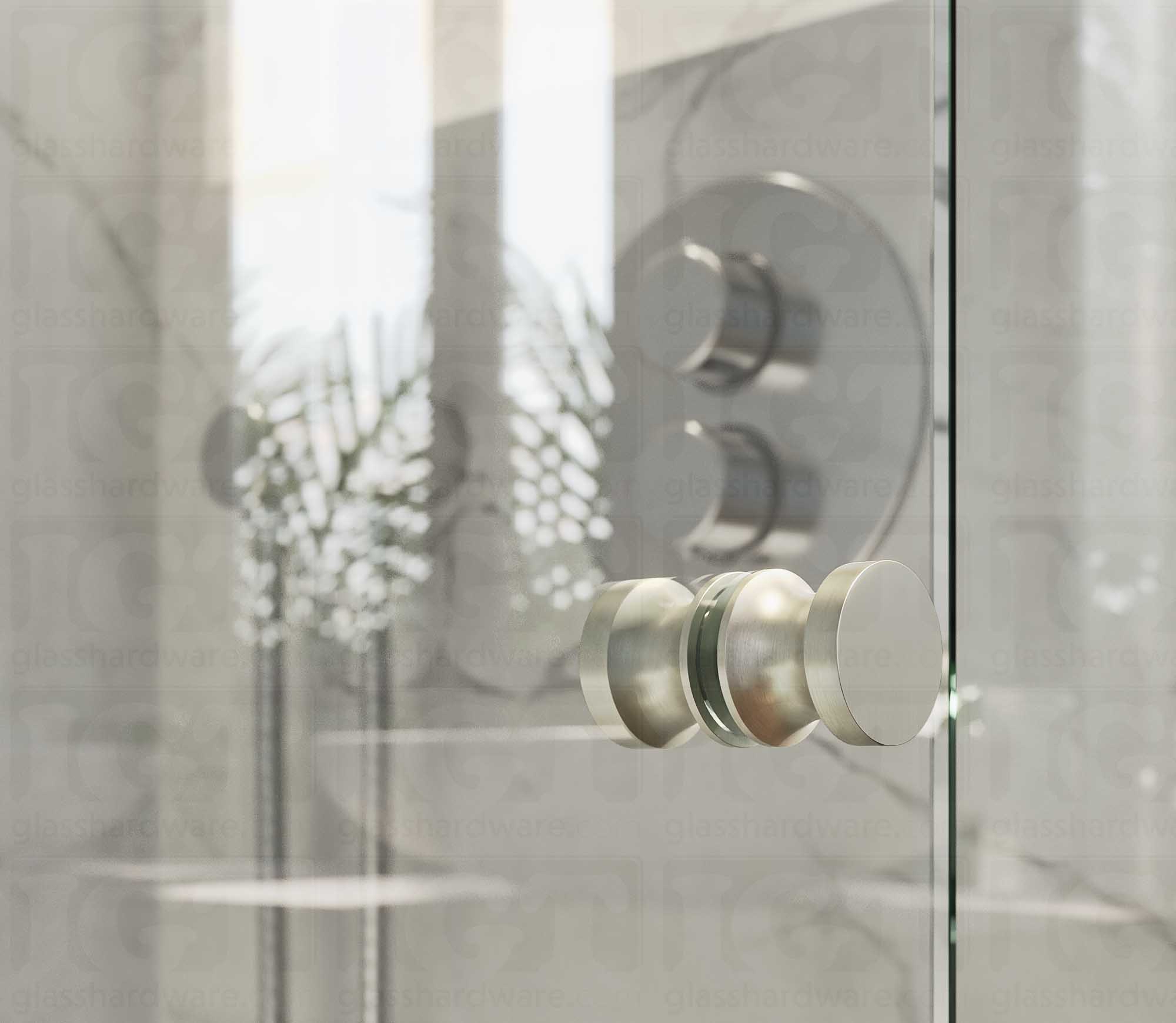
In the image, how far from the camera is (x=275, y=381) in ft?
1.57

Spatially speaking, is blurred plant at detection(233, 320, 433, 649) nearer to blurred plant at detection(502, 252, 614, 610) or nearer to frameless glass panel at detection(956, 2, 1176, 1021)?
blurred plant at detection(502, 252, 614, 610)

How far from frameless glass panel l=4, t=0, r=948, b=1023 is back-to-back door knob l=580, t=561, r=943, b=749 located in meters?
0.04

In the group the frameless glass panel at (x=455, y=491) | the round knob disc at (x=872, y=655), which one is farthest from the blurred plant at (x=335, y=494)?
the round knob disc at (x=872, y=655)

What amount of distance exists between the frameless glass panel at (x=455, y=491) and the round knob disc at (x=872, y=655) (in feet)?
0.31

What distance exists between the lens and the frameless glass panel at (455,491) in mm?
466

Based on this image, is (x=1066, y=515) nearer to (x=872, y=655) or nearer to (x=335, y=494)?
(x=872, y=655)

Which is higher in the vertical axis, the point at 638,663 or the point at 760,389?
the point at 760,389

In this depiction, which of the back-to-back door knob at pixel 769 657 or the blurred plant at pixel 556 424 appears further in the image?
the blurred plant at pixel 556 424

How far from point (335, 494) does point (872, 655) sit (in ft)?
0.76

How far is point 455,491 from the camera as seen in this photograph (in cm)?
47

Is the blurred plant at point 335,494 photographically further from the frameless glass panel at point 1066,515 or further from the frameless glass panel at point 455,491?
the frameless glass panel at point 1066,515

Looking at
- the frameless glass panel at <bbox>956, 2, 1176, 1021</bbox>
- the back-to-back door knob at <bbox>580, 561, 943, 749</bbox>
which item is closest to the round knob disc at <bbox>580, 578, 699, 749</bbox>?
the back-to-back door knob at <bbox>580, 561, 943, 749</bbox>

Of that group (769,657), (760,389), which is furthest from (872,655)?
(760,389)

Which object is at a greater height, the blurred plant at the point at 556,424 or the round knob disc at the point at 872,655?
the blurred plant at the point at 556,424
